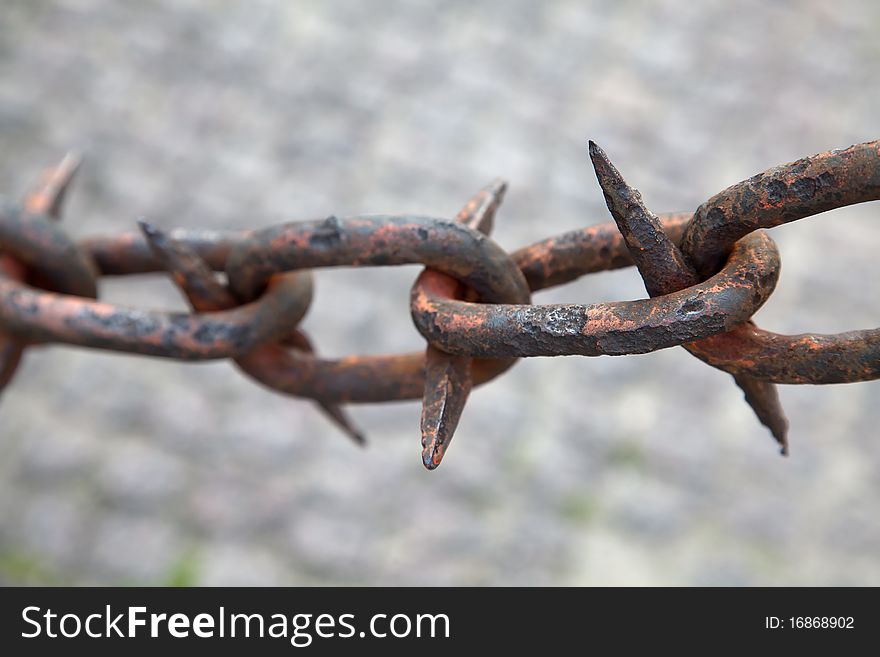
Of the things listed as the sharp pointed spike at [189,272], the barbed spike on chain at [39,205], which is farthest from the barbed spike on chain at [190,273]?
the barbed spike on chain at [39,205]

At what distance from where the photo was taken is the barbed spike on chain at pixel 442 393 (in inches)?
23.0

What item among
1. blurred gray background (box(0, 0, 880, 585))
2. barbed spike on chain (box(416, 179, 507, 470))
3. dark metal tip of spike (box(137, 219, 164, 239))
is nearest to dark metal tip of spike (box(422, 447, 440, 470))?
barbed spike on chain (box(416, 179, 507, 470))

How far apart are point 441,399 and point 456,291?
0.31 feet

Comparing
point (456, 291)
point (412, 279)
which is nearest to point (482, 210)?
point (456, 291)

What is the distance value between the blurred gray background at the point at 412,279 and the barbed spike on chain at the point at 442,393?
1110 millimetres

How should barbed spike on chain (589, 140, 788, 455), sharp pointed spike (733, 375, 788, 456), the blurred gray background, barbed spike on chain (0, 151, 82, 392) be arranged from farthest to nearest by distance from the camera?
the blurred gray background, barbed spike on chain (0, 151, 82, 392), sharp pointed spike (733, 375, 788, 456), barbed spike on chain (589, 140, 788, 455)

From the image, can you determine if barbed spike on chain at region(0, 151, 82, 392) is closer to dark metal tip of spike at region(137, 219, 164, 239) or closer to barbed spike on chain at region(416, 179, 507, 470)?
dark metal tip of spike at region(137, 219, 164, 239)

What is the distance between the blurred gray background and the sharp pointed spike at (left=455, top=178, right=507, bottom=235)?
1.09 m

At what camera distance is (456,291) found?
0.66 metres

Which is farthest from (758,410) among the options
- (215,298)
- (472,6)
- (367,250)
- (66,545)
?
(472,6)

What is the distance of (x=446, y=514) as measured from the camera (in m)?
1.72

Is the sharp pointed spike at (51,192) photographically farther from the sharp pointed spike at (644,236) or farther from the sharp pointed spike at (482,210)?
the sharp pointed spike at (644,236)

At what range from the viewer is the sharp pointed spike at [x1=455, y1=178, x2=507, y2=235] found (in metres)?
0.69

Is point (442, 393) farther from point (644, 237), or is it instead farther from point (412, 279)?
point (412, 279)
